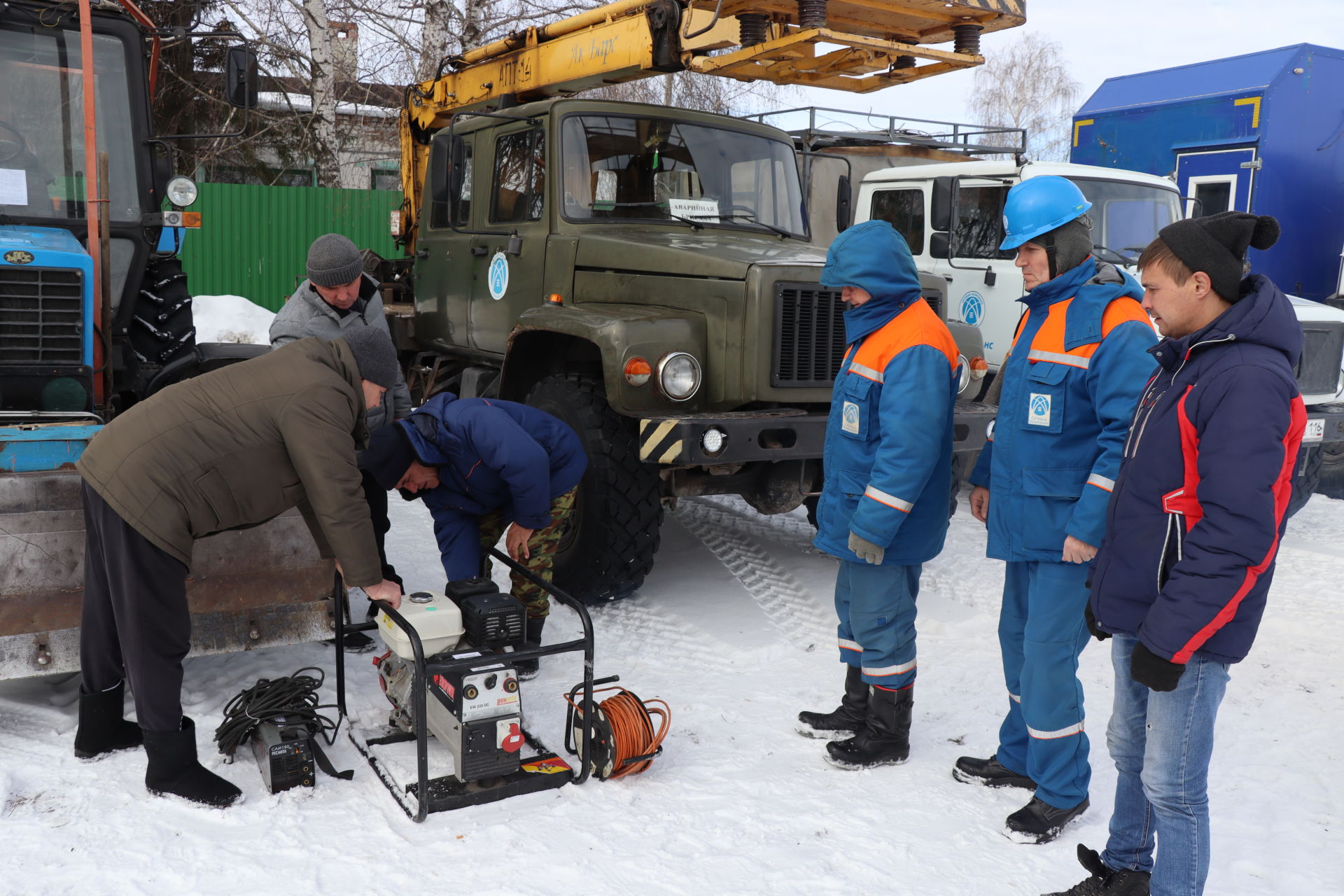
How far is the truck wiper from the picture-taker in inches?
219

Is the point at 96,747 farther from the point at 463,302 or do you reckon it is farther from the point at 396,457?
the point at 463,302

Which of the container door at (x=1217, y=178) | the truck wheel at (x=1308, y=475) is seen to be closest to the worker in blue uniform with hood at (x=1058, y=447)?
the truck wheel at (x=1308, y=475)

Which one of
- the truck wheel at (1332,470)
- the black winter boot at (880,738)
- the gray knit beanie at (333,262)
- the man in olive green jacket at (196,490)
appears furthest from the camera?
the truck wheel at (1332,470)

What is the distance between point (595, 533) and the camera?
4938 millimetres

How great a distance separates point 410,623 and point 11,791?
4.35 ft

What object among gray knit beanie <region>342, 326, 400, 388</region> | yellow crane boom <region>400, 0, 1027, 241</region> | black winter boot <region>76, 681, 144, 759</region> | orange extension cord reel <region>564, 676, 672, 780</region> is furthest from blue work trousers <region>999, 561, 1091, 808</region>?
yellow crane boom <region>400, 0, 1027, 241</region>

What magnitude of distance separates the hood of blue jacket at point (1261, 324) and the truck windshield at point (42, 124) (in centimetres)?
490

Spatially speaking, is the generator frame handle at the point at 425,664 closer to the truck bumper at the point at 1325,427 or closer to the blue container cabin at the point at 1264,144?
the truck bumper at the point at 1325,427

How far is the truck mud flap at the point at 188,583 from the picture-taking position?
346 cm

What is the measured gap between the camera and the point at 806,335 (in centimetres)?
484

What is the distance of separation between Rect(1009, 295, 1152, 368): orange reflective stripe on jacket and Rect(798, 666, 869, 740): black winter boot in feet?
4.36

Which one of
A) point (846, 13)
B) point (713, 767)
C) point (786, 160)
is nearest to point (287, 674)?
point (713, 767)

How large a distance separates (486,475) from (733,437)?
3.61 ft

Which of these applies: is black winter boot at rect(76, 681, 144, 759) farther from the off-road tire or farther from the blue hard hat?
the blue hard hat
